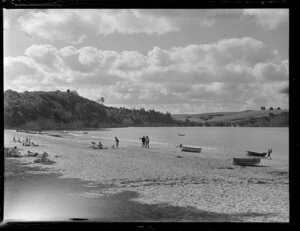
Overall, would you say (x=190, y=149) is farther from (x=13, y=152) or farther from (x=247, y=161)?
(x=13, y=152)

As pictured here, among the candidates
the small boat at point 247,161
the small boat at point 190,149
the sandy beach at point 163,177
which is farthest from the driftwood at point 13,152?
the small boat at point 247,161

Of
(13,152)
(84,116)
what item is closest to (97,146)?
(84,116)

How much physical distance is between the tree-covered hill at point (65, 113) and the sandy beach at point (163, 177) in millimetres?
172

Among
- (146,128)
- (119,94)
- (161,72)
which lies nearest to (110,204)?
(146,128)

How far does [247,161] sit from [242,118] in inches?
59.8

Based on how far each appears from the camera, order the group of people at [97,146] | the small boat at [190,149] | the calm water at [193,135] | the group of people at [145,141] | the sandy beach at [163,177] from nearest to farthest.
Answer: the sandy beach at [163,177], the calm water at [193,135], the group of people at [145,141], the group of people at [97,146], the small boat at [190,149]

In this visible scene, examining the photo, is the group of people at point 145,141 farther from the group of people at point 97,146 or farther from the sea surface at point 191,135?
the group of people at point 97,146

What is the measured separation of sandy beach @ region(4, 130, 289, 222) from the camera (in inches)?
171

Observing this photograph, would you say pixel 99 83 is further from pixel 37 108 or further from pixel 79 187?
pixel 79 187

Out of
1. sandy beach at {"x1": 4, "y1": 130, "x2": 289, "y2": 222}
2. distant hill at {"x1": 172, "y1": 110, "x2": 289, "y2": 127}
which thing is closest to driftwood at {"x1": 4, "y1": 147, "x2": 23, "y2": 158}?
sandy beach at {"x1": 4, "y1": 130, "x2": 289, "y2": 222}

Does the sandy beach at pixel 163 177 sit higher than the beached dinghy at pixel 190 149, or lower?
lower

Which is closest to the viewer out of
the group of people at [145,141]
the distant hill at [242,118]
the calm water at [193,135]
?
the distant hill at [242,118]

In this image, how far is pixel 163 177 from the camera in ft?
17.5

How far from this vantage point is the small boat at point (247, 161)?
20.3 feet
